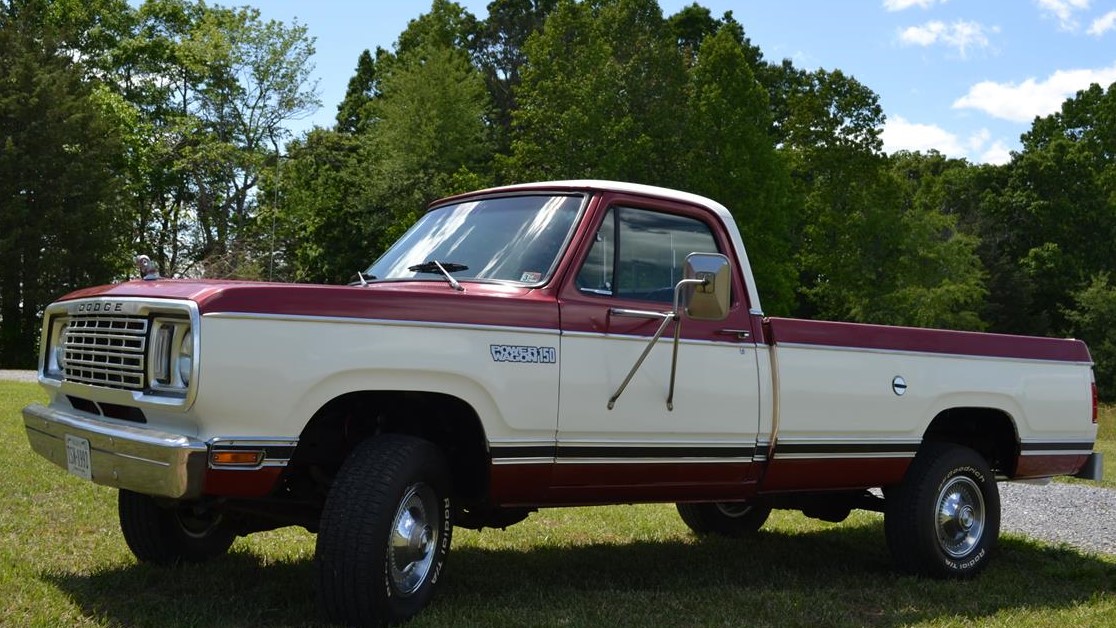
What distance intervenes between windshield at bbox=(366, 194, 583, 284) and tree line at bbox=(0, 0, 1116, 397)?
28795 millimetres

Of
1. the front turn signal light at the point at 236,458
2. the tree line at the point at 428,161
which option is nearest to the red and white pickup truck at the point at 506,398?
the front turn signal light at the point at 236,458

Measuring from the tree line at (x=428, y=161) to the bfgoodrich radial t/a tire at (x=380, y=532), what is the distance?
98.3 ft

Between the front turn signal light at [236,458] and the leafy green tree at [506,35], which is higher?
the leafy green tree at [506,35]

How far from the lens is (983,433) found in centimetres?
736

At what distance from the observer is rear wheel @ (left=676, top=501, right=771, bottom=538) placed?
791cm

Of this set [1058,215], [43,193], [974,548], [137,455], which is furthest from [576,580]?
[1058,215]

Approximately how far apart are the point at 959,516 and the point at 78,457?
503 cm

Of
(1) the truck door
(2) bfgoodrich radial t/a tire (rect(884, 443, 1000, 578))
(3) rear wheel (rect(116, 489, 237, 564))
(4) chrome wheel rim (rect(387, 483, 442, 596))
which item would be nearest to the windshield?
(1) the truck door

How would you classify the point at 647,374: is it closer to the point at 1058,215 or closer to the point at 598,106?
the point at 598,106

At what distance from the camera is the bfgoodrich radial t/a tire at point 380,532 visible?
14.8 feet

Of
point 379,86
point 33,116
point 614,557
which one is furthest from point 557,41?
point 614,557

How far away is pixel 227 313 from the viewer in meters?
4.27

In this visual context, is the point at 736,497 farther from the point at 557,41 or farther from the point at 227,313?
the point at 557,41

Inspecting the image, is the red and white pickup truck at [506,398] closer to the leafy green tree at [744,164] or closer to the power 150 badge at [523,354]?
→ the power 150 badge at [523,354]
